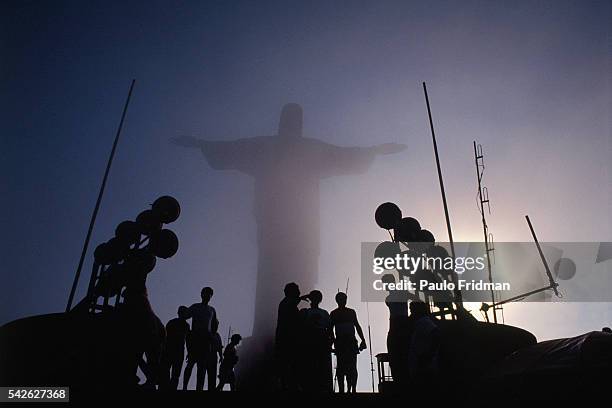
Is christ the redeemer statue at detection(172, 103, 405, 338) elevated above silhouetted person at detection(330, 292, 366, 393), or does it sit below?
above

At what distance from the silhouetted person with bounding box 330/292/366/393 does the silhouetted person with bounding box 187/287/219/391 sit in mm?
2100

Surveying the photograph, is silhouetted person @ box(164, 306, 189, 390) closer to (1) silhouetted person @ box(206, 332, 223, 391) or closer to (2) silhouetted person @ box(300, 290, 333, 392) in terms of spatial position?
(1) silhouetted person @ box(206, 332, 223, 391)

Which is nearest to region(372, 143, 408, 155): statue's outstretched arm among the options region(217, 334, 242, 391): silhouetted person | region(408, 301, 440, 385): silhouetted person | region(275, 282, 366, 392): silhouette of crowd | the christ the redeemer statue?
the christ the redeemer statue

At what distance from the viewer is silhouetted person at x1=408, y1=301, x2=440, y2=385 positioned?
4.68m

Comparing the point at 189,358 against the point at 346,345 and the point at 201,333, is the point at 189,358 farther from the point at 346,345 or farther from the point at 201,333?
the point at 346,345

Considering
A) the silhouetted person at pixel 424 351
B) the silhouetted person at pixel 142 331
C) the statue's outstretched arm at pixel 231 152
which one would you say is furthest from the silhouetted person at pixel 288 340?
the statue's outstretched arm at pixel 231 152

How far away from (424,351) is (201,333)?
3.83m

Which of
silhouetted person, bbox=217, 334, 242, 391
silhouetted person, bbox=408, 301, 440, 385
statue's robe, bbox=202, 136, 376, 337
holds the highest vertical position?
statue's robe, bbox=202, 136, 376, 337

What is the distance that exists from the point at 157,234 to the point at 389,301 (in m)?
4.03

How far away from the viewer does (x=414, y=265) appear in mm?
6574

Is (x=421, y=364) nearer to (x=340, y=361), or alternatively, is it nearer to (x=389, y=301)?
(x=389, y=301)

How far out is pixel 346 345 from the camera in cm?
701

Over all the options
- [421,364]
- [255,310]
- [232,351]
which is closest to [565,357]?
[421,364]

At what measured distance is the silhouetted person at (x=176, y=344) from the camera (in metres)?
7.02
